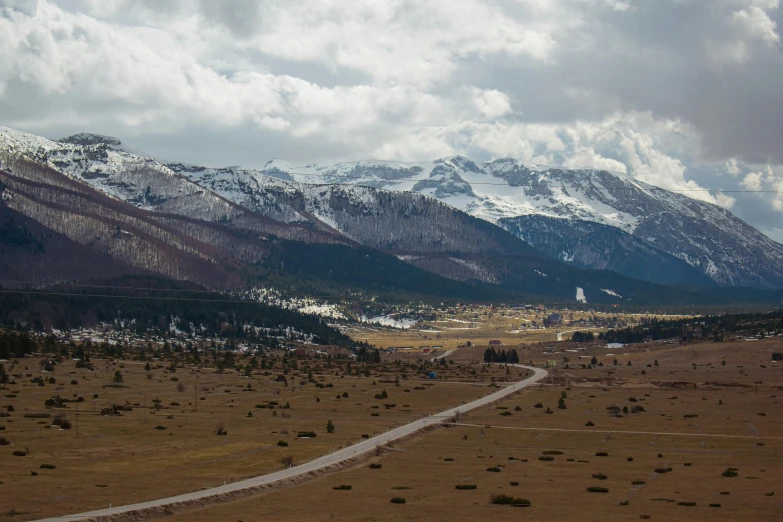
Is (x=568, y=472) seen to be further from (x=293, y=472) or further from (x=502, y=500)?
(x=293, y=472)

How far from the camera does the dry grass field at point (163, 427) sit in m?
76.8

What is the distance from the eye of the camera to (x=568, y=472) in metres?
90.0

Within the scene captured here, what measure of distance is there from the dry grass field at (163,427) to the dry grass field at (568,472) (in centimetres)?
892

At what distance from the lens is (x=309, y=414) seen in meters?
139

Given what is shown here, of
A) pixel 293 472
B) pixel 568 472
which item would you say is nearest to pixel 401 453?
pixel 293 472

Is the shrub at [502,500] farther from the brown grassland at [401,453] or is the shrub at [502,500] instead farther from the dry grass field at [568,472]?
the brown grassland at [401,453]

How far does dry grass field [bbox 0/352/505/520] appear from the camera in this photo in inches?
3024

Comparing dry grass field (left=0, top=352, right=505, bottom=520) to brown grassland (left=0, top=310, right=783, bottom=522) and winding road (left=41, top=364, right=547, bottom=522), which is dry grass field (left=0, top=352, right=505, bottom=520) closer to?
brown grassland (left=0, top=310, right=783, bottom=522)

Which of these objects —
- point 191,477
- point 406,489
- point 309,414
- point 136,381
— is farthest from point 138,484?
point 136,381

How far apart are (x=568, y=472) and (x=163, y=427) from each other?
48.1 m

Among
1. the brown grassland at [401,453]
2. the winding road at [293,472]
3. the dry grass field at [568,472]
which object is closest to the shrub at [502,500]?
the dry grass field at [568,472]

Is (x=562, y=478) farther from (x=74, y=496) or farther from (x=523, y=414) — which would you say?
(x=523, y=414)

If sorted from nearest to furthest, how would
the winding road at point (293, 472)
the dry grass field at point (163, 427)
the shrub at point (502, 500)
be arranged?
the winding road at point (293, 472), the shrub at point (502, 500), the dry grass field at point (163, 427)

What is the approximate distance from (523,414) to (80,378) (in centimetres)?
7970
